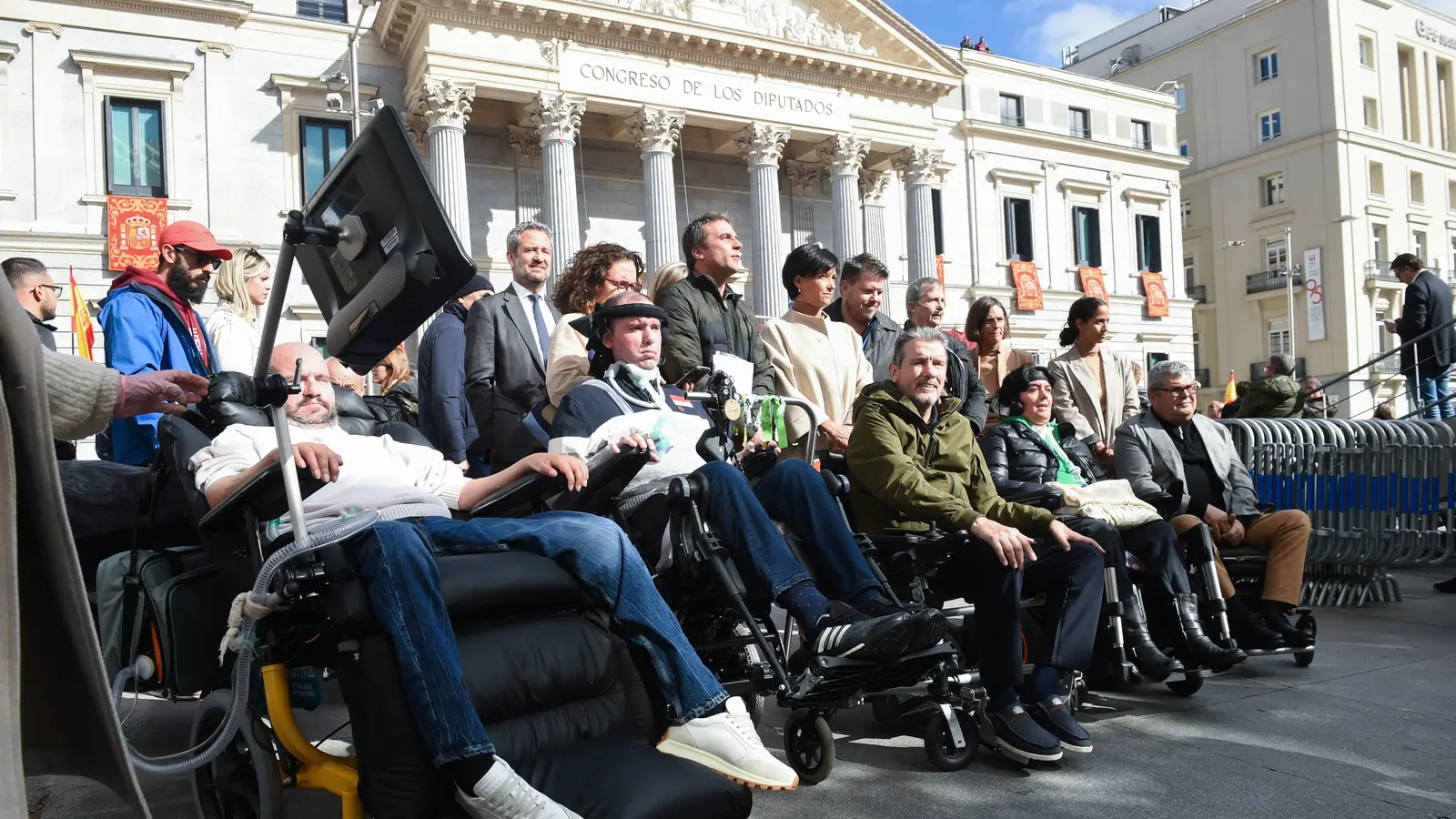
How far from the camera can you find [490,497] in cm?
365

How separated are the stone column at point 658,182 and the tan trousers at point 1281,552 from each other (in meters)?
21.2

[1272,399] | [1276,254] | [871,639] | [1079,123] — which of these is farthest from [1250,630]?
[1276,254]

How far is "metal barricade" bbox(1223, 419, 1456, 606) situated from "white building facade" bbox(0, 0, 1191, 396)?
19.3 m

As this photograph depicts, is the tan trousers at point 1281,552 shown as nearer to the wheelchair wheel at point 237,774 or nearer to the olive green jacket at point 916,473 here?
the olive green jacket at point 916,473

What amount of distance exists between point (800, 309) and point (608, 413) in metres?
2.05

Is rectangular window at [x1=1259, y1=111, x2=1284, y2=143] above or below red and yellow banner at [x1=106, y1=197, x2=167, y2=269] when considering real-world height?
above

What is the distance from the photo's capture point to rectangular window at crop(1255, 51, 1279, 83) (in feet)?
160

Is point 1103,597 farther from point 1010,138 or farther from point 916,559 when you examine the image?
point 1010,138

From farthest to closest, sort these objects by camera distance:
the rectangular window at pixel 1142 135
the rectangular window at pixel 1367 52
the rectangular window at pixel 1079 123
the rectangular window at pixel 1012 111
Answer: the rectangular window at pixel 1367 52 < the rectangular window at pixel 1142 135 < the rectangular window at pixel 1079 123 < the rectangular window at pixel 1012 111

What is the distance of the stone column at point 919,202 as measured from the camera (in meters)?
30.7

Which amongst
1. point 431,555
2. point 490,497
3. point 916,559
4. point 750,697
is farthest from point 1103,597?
point 431,555

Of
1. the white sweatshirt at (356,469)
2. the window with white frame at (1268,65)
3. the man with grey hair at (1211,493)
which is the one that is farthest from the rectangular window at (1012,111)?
the white sweatshirt at (356,469)

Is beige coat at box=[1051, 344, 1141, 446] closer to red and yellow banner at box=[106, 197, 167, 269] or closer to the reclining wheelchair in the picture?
the reclining wheelchair

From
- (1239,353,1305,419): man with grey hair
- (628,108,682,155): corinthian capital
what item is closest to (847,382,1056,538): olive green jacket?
(1239,353,1305,419): man with grey hair
